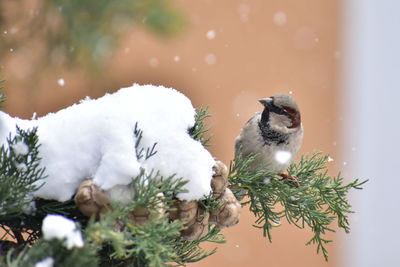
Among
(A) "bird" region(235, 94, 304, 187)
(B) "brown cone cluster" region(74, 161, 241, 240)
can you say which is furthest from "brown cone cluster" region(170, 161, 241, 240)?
(A) "bird" region(235, 94, 304, 187)

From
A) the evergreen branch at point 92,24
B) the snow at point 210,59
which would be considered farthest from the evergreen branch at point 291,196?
the snow at point 210,59

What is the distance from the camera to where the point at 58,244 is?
1.82 ft

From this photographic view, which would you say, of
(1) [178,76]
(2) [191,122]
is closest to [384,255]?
(1) [178,76]

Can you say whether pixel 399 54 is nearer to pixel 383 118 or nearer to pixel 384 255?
pixel 383 118

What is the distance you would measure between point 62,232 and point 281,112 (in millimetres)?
959

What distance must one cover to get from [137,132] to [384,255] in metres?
4.50

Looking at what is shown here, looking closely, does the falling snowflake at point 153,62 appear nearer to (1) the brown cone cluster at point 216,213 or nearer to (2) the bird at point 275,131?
(2) the bird at point 275,131

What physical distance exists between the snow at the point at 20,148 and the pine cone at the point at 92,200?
8 cm

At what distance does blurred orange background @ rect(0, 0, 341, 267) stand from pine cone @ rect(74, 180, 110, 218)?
266cm

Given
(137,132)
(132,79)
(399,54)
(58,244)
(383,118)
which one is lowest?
(58,244)

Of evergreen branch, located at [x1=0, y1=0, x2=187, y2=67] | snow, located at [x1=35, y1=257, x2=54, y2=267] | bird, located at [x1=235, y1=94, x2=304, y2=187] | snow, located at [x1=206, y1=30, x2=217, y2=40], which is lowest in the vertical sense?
snow, located at [x1=35, y1=257, x2=54, y2=267]

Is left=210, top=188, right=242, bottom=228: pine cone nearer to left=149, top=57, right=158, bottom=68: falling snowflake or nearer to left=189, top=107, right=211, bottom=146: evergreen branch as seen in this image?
left=189, top=107, right=211, bottom=146: evergreen branch

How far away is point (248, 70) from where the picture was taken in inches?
151

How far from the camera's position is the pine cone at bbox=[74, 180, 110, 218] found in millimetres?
653
